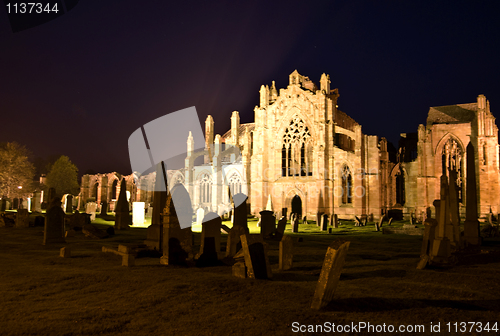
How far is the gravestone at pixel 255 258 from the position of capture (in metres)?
6.58

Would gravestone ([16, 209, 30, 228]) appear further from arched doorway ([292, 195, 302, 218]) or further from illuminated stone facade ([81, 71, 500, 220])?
arched doorway ([292, 195, 302, 218])

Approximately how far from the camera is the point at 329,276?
4.66 metres

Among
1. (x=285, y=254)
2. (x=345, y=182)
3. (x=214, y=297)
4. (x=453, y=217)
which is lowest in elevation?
(x=214, y=297)

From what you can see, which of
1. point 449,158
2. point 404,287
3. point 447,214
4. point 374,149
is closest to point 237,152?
point 374,149

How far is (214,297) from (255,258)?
1.59 m

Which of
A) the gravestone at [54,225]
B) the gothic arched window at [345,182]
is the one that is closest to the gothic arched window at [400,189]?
the gothic arched window at [345,182]

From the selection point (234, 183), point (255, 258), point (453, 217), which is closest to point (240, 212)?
point (255, 258)

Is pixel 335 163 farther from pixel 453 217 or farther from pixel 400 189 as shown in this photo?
pixel 453 217

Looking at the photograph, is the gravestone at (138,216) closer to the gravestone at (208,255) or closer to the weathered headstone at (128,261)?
the gravestone at (208,255)

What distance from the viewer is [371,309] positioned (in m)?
4.65

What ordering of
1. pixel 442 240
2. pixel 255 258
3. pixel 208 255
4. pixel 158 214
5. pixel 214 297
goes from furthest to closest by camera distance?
pixel 158 214
pixel 442 240
pixel 208 255
pixel 255 258
pixel 214 297

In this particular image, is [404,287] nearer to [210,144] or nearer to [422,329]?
[422,329]

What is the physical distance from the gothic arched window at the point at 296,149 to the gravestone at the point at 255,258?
79.3ft

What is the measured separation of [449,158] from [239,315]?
1328 inches
